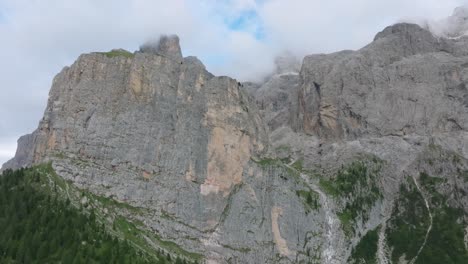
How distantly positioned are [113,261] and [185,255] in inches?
1834

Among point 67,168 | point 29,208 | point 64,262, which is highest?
point 67,168

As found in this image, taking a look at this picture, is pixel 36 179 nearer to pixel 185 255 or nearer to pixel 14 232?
pixel 14 232

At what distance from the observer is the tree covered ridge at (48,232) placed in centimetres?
13788

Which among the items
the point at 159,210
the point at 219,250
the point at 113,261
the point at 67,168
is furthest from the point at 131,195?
the point at 113,261

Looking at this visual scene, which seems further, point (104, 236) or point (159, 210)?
point (159, 210)

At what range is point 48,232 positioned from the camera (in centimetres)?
14588

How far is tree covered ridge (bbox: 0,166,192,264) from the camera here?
13788 centimetres

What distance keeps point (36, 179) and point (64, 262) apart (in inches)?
1803

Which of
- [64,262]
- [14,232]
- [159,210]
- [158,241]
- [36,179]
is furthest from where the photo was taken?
[159,210]

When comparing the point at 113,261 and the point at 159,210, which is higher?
the point at 159,210

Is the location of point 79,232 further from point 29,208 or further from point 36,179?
point 36,179

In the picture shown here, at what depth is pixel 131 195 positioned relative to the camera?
640ft

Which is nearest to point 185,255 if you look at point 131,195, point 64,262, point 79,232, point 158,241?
point 158,241

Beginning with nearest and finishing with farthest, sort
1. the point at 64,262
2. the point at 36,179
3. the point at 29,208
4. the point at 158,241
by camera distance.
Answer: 1. the point at 64,262
2. the point at 29,208
3. the point at 36,179
4. the point at 158,241
